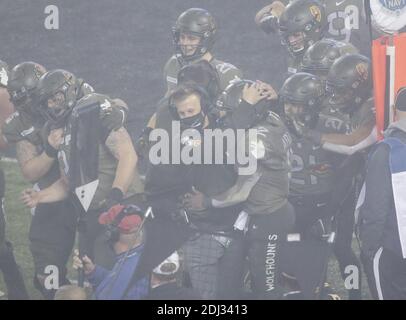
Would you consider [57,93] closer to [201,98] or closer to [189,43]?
[201,98]

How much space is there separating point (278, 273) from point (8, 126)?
84.6 inches

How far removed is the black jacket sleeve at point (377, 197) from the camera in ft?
20.9

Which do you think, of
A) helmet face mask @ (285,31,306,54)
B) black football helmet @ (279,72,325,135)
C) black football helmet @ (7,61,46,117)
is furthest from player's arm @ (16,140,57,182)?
helmet face mask @ (285,31,306,54)

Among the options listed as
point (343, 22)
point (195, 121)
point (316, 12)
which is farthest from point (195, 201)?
point (343, 22)

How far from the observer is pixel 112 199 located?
291 inches

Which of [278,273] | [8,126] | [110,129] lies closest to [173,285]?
[278,273]

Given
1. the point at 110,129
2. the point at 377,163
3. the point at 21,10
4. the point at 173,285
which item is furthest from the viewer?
the point at 21,10

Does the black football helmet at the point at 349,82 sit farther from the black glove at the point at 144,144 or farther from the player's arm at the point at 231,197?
the black glove at the point at 144,144

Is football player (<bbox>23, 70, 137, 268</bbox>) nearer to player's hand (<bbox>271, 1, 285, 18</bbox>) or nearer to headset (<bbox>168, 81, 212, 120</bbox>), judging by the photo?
headset (<bbox>168, 81, 212, 120</bbox>)

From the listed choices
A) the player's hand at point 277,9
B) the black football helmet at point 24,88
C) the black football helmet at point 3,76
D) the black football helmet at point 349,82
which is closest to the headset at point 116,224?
the black football helmet at point 24,88

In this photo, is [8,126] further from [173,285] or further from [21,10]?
[21,10]

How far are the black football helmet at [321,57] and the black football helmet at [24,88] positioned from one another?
1889mm

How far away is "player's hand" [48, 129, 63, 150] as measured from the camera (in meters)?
7.43

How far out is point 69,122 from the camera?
7.41m
